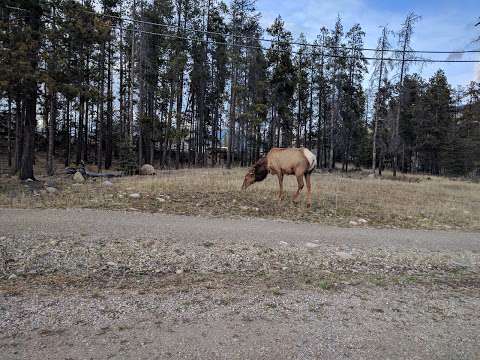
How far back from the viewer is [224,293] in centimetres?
530

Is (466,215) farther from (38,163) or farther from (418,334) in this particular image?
(38,163)

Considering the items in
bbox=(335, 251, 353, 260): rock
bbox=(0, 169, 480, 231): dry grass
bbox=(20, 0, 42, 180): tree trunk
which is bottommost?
bbox=(335, 251, 353, 260): rock

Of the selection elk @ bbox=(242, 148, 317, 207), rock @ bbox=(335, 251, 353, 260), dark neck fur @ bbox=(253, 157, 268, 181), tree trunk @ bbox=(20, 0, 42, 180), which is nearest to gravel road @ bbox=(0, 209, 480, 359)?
rock @ bbox=(335, 251, 353, 260)

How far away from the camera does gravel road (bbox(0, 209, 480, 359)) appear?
3846 millimetres

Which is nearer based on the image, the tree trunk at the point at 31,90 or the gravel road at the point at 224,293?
the gravel road at the point at 224,293

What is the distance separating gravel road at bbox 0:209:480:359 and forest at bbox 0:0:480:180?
1150 centimetres

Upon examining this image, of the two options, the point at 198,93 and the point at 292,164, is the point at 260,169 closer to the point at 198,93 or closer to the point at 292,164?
the point at 292,164

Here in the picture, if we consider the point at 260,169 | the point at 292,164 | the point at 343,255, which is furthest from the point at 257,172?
the point at 343,255

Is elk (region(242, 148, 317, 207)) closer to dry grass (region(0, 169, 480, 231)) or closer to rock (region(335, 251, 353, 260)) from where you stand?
dry grass (region(0, 169, 480, 231))

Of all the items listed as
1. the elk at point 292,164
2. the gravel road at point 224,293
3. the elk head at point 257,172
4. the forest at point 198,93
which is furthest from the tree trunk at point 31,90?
the elk at point 292,164

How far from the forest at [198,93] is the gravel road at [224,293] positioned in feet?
37.7

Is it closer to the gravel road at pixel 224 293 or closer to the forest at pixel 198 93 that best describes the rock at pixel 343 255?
the gravel road at pixel 224 293

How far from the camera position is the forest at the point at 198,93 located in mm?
17703

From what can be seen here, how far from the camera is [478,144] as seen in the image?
43.0m
